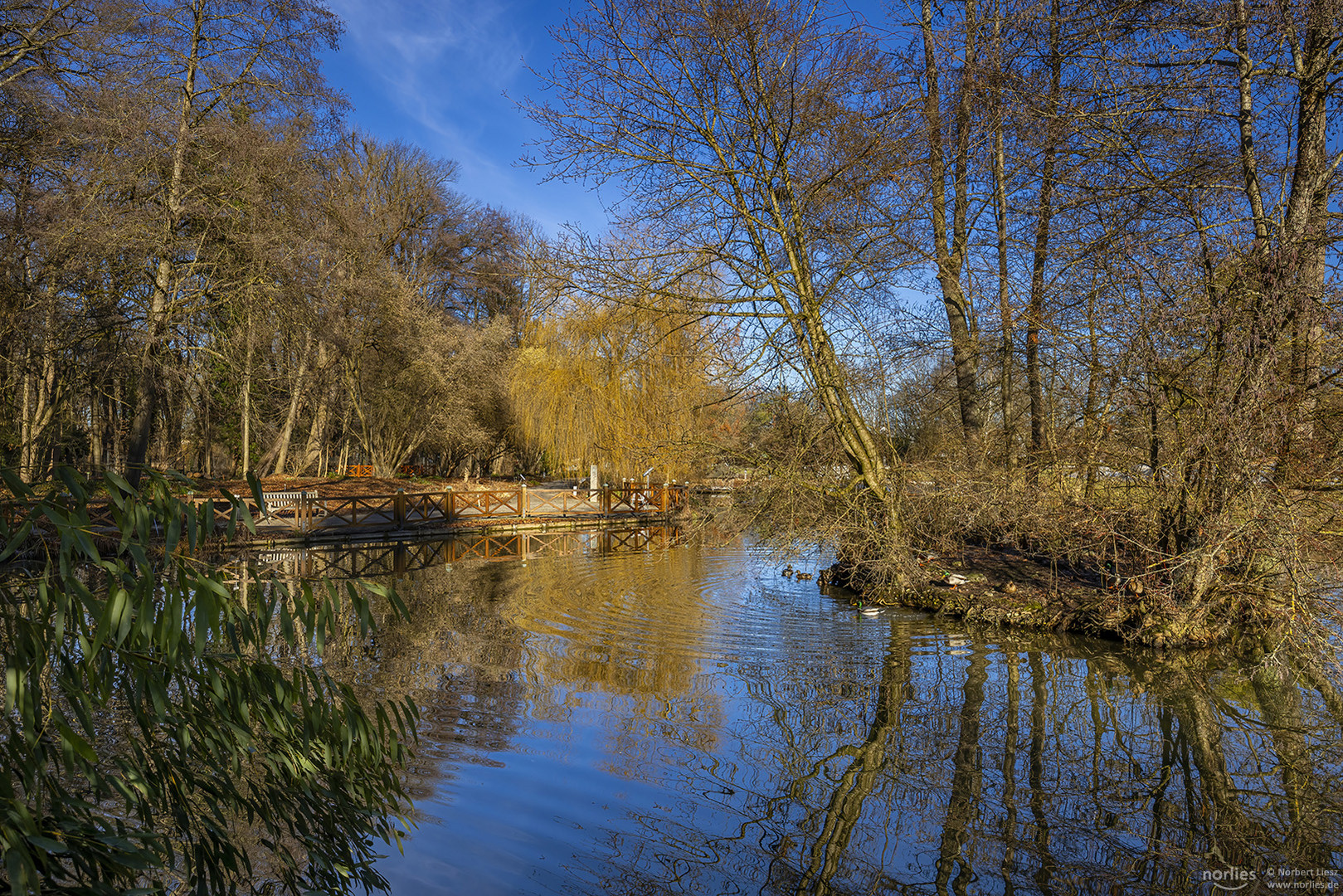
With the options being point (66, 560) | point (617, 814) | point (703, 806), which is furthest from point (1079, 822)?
point (66, 560)

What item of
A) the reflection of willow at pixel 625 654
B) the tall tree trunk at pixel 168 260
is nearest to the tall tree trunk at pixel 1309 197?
the reflection of willow at pixel 625 654

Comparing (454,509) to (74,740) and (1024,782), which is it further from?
(74,740)

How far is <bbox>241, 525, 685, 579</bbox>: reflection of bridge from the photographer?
1252cm

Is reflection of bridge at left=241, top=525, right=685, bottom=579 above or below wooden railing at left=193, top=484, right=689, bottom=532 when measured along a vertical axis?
below

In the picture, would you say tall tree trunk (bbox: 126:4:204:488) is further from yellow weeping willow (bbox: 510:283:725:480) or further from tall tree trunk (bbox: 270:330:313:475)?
yellow weeping willow (bbox: 510:283:725:480)

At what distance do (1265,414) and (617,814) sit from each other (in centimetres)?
484

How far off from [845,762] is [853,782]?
0.89ft

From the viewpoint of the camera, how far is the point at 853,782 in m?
4.12

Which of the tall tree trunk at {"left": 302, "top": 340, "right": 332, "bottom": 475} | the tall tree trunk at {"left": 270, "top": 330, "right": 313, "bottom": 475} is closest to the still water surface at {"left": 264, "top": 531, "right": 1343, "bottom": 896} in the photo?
the tall tree trunk at {"left": 270, "top": 330, "right": 313, "bottom": 475}

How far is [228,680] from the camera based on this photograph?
1997 millimetres

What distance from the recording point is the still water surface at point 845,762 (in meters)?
3.28

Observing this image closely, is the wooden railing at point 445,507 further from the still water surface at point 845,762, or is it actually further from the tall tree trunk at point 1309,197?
the tall tree trunk at point 1309,197

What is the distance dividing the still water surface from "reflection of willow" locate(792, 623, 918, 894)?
2cm

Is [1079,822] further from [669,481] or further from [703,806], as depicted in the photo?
[669,481]
